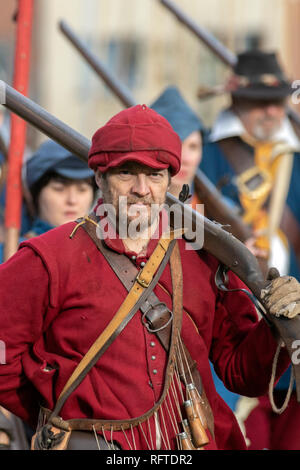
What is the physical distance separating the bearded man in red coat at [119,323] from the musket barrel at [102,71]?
9.04 feet

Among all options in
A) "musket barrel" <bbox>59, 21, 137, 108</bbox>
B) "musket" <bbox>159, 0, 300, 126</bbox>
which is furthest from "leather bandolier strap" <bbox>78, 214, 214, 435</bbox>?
"musket" <bbox>159, 0, 300, 126</bbox>

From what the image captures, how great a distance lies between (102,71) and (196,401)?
3585mm

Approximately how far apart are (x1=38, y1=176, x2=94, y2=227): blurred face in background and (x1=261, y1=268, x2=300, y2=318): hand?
2139 mm

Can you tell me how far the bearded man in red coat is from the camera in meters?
4.05

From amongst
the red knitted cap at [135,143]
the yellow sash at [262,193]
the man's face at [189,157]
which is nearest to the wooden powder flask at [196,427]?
the red knitted cap at [135,143]

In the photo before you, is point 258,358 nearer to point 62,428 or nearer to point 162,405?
point 162,405

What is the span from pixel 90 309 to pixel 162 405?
0.41 meters

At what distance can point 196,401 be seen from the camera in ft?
13.6

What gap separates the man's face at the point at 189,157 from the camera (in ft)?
22.4

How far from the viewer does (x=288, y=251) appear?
25.5 ft

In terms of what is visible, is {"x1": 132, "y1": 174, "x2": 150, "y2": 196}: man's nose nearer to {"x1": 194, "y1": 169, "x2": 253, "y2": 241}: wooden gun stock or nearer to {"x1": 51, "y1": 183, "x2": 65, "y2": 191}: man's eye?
{"x1": 51, "y1": 183, "x2": 65, "y2": 191}: man's eye

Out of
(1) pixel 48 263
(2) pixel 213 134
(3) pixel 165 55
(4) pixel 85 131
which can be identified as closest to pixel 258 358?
(1) pixel 48 263

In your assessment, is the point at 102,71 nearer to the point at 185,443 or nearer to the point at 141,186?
the point at 141,186

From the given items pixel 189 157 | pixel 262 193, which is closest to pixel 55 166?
pixel 189 157
